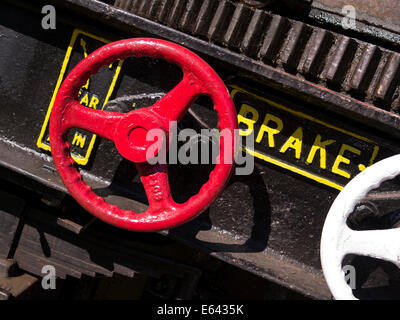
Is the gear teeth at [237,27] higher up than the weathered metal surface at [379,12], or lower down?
lower down

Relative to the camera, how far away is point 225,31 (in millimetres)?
1646

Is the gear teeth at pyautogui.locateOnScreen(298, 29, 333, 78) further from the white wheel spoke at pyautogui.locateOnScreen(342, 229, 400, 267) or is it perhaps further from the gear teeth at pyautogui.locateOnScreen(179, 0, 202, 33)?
the white wheel spoke at pyautogui.locateOnScreen(342, 229, 400, 267)

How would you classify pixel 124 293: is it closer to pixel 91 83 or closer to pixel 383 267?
pixel 91 83

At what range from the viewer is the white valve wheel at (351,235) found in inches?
56.0

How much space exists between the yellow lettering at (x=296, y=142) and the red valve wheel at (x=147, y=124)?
333 millimetres

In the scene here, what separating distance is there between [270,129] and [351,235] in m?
0.48

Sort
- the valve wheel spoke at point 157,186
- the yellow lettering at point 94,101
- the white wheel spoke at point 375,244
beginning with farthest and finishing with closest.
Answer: the yellow lettering at point 94,101 → the valve wheel spoke at point 157,186 → the white wheel spoke at point 375,244

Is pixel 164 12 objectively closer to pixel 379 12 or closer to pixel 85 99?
pixel 85 99

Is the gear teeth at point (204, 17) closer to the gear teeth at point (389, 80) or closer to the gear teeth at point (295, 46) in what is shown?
the gear teeth at point (295, 46)

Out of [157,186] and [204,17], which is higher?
[204,17]

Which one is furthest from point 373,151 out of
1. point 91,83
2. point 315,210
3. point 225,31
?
point 91,83

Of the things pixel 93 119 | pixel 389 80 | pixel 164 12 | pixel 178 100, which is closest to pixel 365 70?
pixel 389 80

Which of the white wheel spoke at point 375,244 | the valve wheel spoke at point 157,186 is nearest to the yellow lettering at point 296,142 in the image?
the white wheel spoke at point 375,244

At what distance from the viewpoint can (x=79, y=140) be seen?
1831 mm
